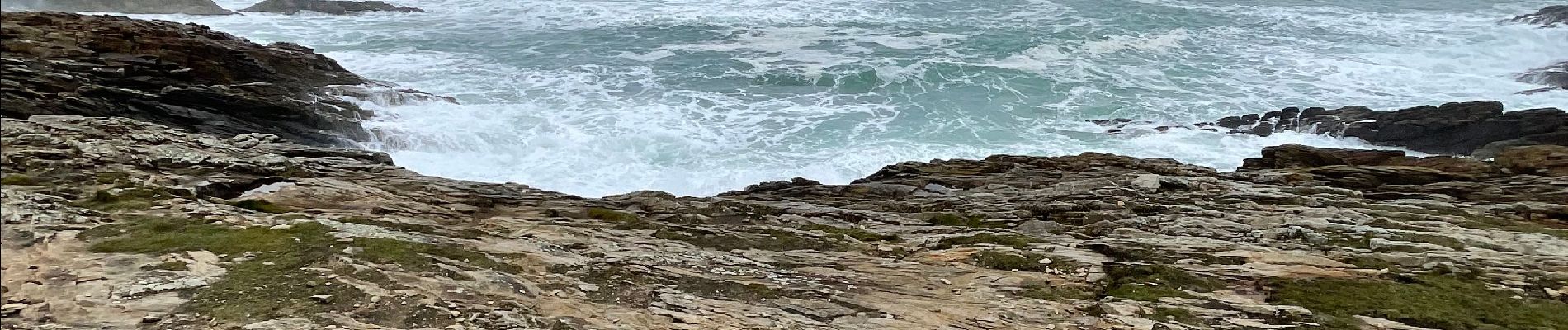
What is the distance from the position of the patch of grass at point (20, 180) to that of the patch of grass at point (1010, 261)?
12.1 meters

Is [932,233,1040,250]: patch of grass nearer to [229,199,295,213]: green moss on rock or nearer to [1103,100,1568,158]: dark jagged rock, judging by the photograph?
[229,199,295,213]: green moss on rock

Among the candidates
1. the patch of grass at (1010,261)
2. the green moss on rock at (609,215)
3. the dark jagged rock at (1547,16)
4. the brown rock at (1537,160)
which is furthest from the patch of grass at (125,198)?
the dark jagged rock at (1547,16)

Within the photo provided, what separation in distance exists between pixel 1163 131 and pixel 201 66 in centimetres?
3107

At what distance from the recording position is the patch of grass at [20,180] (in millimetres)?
10219

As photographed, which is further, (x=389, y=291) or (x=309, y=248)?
(x=309, y=248)

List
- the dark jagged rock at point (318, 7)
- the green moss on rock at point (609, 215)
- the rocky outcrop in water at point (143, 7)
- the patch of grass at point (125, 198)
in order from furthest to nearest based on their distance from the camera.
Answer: the dark jagged rock at point (318, 7) → the rocky outcrop in water at point (143, 7) → the green moss on rock at point (609, 215) → the patch of grass at point (125, 198)

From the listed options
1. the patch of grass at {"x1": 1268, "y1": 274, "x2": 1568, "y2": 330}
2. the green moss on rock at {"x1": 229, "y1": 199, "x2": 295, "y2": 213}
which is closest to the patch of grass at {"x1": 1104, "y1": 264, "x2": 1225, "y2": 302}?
the patch of grass at {"x1": 1268, "y1": 274, "x2": 1568, "y2": 330}

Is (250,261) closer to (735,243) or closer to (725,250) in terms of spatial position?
(725,250)

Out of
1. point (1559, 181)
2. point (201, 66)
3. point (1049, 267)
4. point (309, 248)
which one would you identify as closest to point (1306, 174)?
point (1559, 181)

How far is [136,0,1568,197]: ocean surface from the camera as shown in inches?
1052

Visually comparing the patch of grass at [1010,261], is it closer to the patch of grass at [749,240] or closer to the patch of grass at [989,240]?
the patch of grass at [989,240]

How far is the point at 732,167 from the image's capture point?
25.8m

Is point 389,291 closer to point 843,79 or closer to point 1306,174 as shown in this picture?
point 1306,174

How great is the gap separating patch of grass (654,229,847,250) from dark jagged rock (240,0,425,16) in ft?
166
